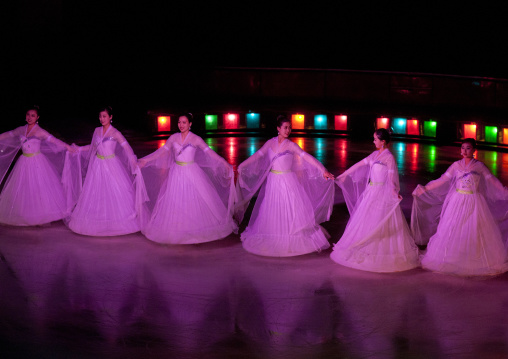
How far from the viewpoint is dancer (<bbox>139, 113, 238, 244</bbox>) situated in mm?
8195

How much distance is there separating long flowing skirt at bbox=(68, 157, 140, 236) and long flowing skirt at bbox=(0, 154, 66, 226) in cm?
54

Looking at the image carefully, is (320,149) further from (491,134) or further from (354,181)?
(354,181)

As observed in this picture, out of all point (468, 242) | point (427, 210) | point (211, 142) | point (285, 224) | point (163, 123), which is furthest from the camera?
point (163, 123)

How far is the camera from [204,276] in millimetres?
7156

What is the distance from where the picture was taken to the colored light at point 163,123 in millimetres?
16125

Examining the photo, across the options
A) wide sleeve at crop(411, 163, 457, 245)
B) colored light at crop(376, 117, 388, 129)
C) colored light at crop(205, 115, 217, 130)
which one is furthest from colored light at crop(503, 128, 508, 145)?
wide sleeve at crop(411, 163, 457, 245)

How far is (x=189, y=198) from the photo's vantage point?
8.20m

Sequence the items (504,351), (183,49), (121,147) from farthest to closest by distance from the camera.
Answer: (183,49)
(121,147)
(504,351)

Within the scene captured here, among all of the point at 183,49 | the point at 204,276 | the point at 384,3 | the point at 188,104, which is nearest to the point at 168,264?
the point at 204,276

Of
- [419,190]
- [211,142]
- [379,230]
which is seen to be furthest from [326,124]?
[379,230]

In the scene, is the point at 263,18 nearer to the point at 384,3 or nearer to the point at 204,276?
the point at 384,3

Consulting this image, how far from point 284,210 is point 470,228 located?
6.61 ft

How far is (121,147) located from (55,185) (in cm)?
112

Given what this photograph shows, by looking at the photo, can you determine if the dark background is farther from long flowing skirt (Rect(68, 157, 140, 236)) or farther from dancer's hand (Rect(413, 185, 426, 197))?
dancer's hand (Rect(413, 185, 426, 197))
